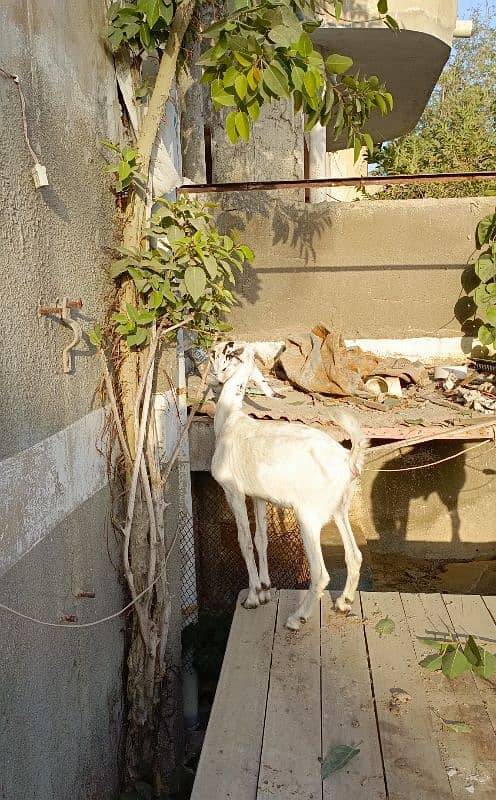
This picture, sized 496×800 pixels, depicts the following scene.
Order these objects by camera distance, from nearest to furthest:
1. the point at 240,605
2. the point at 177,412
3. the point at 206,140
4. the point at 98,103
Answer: the point at 98,103 → the point at 240,605 → the point at 177,412 → the point at 206,140

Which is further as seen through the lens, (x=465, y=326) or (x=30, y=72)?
(x=465, y=326)

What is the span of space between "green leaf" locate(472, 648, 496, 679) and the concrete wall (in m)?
1.89

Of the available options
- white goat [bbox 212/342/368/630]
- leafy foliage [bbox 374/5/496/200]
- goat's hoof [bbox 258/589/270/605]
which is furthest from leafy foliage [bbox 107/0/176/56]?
leafy foliage [bbox 374/5/496/200]

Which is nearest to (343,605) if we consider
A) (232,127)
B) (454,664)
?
(454,664)

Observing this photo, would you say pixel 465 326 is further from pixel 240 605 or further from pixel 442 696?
A: pixel 442 696

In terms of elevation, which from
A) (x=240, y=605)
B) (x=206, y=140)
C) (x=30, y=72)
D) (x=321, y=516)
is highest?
(x=206, y=140)

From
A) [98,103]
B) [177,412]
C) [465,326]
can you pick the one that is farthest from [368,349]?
[98,103]

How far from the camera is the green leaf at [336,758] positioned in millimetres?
2617

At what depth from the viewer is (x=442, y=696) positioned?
123 inches

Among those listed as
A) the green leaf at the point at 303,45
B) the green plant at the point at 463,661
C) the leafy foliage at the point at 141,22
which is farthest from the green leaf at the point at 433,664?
the leafy foliage at the point at 141,22

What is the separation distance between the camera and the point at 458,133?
13961 mm

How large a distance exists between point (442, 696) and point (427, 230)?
461cm

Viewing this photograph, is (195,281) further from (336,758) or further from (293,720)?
(336,758)

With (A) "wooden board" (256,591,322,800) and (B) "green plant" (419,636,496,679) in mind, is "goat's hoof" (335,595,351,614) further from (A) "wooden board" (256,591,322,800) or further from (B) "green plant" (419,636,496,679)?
(B) "green plant" (419,636,496,679)
